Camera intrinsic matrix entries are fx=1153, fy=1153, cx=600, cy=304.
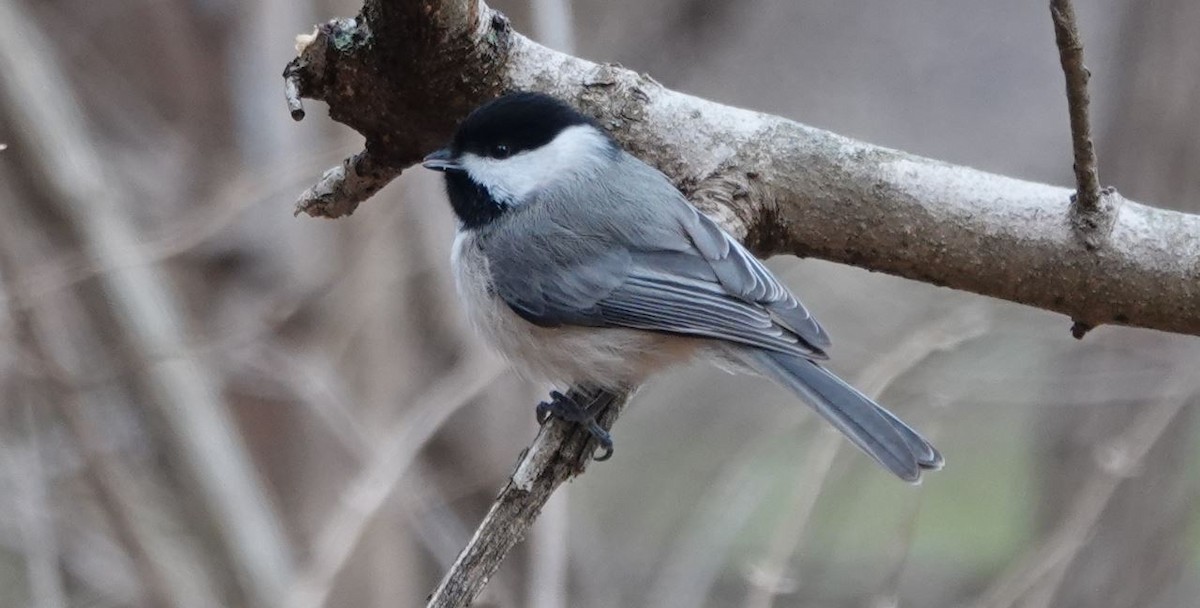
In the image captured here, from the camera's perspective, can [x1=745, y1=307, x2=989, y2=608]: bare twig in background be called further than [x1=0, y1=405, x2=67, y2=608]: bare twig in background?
No

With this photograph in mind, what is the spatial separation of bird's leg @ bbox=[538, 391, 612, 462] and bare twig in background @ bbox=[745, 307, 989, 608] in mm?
467

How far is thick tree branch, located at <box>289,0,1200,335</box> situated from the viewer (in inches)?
75.9

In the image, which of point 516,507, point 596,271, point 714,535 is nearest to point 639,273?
point 596,271

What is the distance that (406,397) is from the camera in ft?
11.6

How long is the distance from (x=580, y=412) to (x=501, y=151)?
557mm

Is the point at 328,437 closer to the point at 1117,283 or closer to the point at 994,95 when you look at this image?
the point at 1117,283

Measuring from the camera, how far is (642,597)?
3592 mm

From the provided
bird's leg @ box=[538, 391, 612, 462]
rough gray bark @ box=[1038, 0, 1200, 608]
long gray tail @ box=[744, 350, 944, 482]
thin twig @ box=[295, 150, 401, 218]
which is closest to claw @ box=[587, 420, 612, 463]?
bird's leg @ box=[538, 391, 612, 462]

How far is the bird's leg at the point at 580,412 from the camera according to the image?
1.88 meters

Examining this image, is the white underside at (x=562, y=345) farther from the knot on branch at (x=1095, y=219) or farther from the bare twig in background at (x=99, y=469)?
the bare twig in background at (x=99, y=469)

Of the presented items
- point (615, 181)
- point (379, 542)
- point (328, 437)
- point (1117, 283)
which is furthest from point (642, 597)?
point (1117, 283)

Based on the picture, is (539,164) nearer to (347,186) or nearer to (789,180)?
(347,186)

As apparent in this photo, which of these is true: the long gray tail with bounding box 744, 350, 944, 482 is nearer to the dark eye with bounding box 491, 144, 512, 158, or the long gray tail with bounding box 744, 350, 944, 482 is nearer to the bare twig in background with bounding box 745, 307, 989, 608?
the bare twig in background with bounding box 745, 307, 989, 608

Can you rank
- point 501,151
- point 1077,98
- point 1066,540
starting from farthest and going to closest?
point 1066,540 < point 501,151 < point 1077,98
